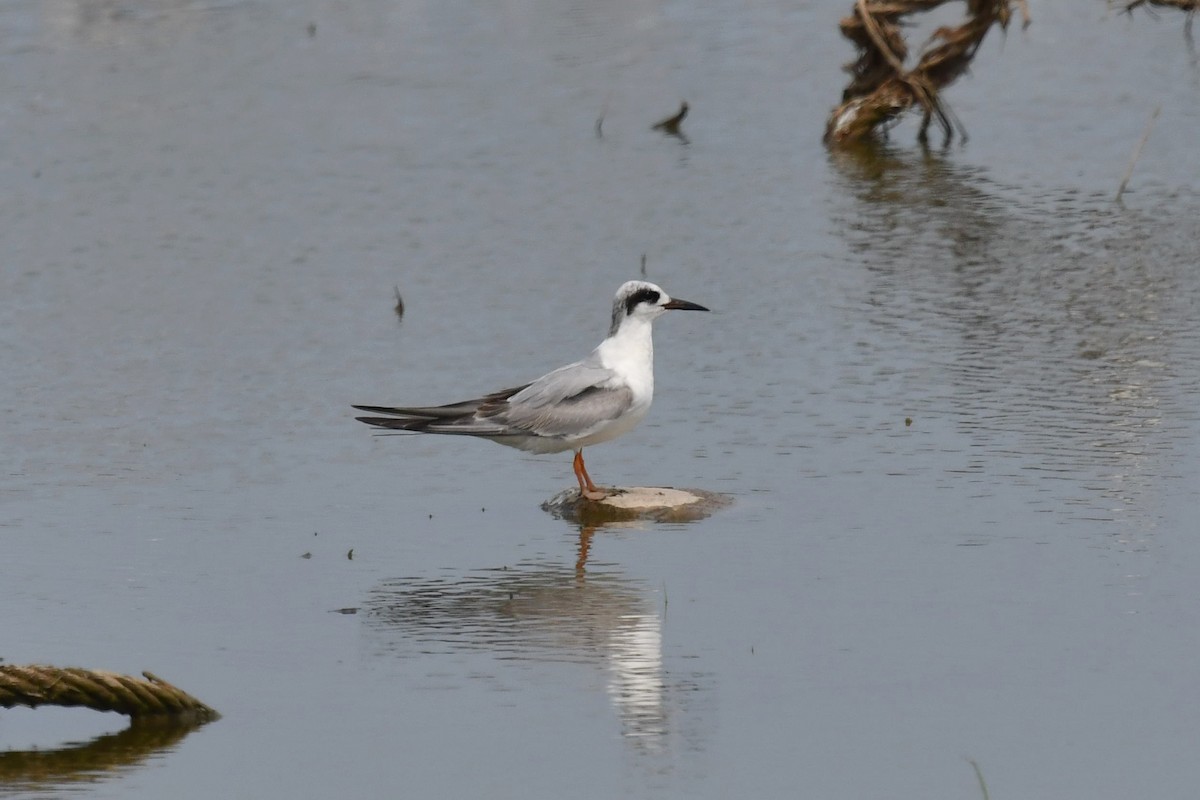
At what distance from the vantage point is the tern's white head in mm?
11484

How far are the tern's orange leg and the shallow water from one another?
381 mm

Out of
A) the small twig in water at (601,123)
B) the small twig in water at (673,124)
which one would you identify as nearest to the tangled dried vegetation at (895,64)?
the small twig in water at (673,124)

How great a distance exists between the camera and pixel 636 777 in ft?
23.7

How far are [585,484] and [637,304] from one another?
1107mm

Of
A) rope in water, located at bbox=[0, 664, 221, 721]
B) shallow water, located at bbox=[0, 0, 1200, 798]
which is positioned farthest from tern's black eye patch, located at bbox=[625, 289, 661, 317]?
rope in water, located at bbox=[0, 664, 221, 721]

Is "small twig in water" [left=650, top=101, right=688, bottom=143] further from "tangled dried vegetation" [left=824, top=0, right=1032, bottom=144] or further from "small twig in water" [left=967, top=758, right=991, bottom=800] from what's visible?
"small twig in water" [left=967, top=758, right=991, bottom=800]

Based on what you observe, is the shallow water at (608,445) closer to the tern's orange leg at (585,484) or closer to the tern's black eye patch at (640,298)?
the tern's orange leg at (585,484)

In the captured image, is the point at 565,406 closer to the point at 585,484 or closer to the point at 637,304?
the point at 585,484

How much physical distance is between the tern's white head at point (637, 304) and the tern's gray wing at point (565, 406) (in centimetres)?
39

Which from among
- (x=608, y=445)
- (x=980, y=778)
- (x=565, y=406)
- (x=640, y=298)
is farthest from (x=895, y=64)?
(x=980, y=778)

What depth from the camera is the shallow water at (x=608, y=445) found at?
25.3 ft

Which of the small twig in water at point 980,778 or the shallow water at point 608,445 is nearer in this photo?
the small twig in water at point 980,778

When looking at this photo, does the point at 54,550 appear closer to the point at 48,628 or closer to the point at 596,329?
the point at 48,628

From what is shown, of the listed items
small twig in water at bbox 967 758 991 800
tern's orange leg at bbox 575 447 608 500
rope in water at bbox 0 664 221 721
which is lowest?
small twig in water at bbox 967 758 991 800
